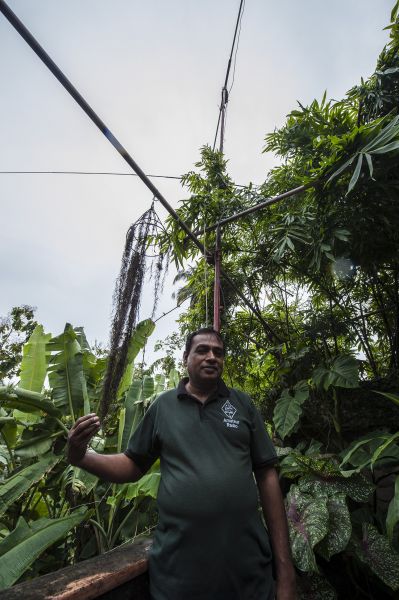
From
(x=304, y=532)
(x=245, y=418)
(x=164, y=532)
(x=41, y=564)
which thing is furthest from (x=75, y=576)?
(x=41, y=564)

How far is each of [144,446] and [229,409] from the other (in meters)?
0.47

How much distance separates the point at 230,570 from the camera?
4.12 feet

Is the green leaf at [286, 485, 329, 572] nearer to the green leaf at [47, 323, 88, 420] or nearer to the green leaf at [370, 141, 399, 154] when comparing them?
the green leaf at [47, 323, 88, 420]

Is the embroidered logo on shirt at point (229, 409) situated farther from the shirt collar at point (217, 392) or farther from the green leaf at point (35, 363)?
the green leaf at point (35, 363)

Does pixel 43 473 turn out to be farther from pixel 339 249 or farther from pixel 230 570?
pixel 339 249

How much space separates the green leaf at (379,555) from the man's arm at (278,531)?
110 cm

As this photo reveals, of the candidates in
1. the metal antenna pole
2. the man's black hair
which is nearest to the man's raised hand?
the man's black hair

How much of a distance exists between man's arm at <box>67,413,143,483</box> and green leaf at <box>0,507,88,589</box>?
1055 mm

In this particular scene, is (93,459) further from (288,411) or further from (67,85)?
(288,411)

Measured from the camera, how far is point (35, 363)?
13.0ft

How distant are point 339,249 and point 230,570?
3186 mm

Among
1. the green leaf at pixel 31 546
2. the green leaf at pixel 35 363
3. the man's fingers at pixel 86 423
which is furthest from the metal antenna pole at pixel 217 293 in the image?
the green leaf at pixel 35 363

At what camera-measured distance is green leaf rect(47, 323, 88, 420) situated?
3.58 m

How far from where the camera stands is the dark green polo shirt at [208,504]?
1.26m
